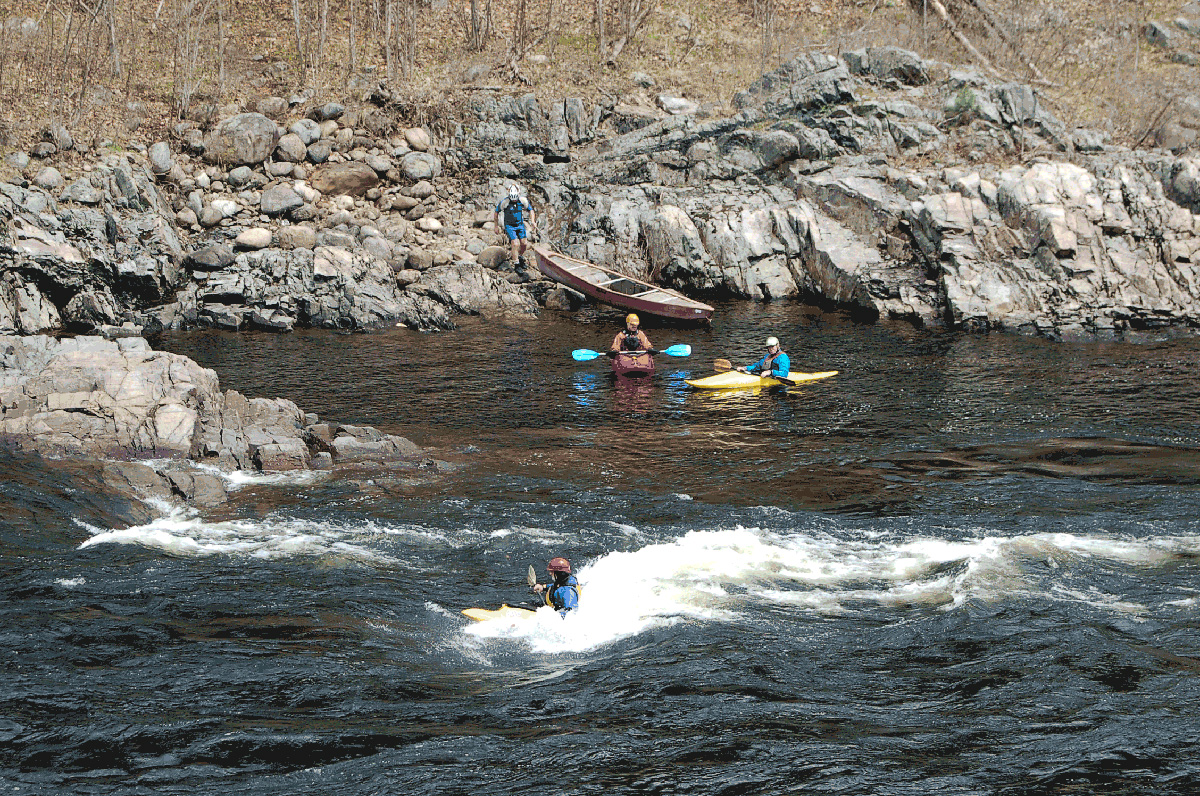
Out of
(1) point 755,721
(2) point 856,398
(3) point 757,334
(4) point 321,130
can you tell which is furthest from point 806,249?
(1) point 755,721

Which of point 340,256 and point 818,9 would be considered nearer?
point 340,256

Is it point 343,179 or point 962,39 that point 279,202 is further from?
point 962,39

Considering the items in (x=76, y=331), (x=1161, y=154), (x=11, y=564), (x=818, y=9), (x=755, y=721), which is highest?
(x=818, y=9)

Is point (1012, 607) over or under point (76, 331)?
under

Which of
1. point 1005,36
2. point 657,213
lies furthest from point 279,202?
point 1005,36

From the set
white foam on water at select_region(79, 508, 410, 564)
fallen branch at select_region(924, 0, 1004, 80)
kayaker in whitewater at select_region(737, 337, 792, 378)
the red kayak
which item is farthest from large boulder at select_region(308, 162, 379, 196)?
fallen branch at select_region(924, 0, 1004, 80)

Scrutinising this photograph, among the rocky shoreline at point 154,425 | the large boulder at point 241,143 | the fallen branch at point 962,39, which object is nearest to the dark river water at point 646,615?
the rocky shoreline at point 154,425

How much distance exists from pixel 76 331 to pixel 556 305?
420 inches

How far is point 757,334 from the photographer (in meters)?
21.0

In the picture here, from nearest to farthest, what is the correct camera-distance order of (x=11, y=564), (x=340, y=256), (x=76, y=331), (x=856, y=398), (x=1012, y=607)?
1. (x=1012, y=607)
2. (x=11, y=564)
3. (x=856, y=398)
4. (x=76, y=331)
5. (x=340, y=256)

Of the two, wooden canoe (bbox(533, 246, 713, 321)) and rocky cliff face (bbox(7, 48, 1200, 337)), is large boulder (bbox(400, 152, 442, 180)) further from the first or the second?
wooden canoe (bbox(533, 246, 713, 321))

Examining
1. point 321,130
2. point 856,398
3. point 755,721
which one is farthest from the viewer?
point 321,130

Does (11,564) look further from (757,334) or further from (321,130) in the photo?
(321,130)

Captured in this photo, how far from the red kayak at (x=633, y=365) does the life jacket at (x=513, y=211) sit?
7658 millimetres
